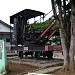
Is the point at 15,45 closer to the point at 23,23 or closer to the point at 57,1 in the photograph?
the point at 23,23

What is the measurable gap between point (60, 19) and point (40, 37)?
6465 millimetres

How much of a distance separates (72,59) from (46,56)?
26.0 ft

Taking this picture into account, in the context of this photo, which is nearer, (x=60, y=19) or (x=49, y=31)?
(x=60, y=19)

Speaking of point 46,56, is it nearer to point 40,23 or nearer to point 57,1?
point 40,23

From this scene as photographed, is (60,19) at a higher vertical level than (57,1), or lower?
lower

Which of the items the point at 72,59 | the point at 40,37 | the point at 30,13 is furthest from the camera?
the point at 30,13

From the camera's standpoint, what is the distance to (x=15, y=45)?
20078 millimetres

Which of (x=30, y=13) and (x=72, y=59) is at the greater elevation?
(x=30, y=13)

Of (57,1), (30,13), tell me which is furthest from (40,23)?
(57,1)

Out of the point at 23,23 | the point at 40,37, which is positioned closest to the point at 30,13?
the point at 23,23

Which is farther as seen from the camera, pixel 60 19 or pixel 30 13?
pixel 30 13

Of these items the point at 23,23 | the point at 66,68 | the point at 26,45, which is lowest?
the point at 66,68

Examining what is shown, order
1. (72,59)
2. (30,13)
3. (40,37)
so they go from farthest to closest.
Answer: (30,13) → (40,37) → (72,59)

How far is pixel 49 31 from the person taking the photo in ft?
62.3
